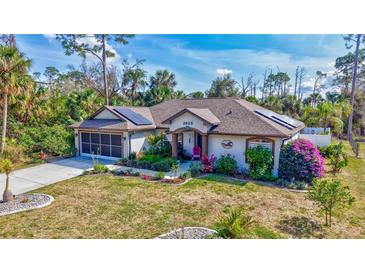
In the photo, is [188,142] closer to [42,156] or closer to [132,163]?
[132,163]

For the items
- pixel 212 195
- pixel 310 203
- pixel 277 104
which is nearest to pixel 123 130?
pixel 212 195

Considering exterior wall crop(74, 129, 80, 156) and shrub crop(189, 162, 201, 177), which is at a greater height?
exterior wall crop(74, 129, 80, 156)

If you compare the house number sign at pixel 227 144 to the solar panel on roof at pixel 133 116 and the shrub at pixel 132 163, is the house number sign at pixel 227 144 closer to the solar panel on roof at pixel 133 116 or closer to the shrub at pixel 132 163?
the shrub at pixel 132 163

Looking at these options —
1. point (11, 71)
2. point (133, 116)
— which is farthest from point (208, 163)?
point (11, 71)

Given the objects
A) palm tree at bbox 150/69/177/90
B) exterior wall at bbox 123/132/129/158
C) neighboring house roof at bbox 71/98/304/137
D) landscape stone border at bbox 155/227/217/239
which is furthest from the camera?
palm tree at bbox 150/69/177/90

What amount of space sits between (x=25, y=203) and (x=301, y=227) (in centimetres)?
1002

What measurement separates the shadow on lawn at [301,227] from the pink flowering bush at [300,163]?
14.1 ft

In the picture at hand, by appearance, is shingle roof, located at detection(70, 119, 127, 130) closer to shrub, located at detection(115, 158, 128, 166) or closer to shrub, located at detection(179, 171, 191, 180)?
shrub, located at detection(115, 158, 128, 166)

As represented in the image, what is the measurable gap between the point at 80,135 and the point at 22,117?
5008mm

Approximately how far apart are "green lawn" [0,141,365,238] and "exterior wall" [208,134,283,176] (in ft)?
6.75

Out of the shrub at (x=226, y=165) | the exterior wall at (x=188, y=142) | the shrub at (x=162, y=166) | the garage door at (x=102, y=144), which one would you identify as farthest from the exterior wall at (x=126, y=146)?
the shrub at (x=226, y=165)

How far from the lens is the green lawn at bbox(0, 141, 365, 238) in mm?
7039

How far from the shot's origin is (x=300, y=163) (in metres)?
11.9

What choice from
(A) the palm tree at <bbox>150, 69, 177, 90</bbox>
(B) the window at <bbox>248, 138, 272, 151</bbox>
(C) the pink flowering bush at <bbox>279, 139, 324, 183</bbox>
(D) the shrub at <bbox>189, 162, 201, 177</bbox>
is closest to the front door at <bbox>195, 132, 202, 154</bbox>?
(D) the shrub at <bbox>189, 162, 201, 177</bbox>
